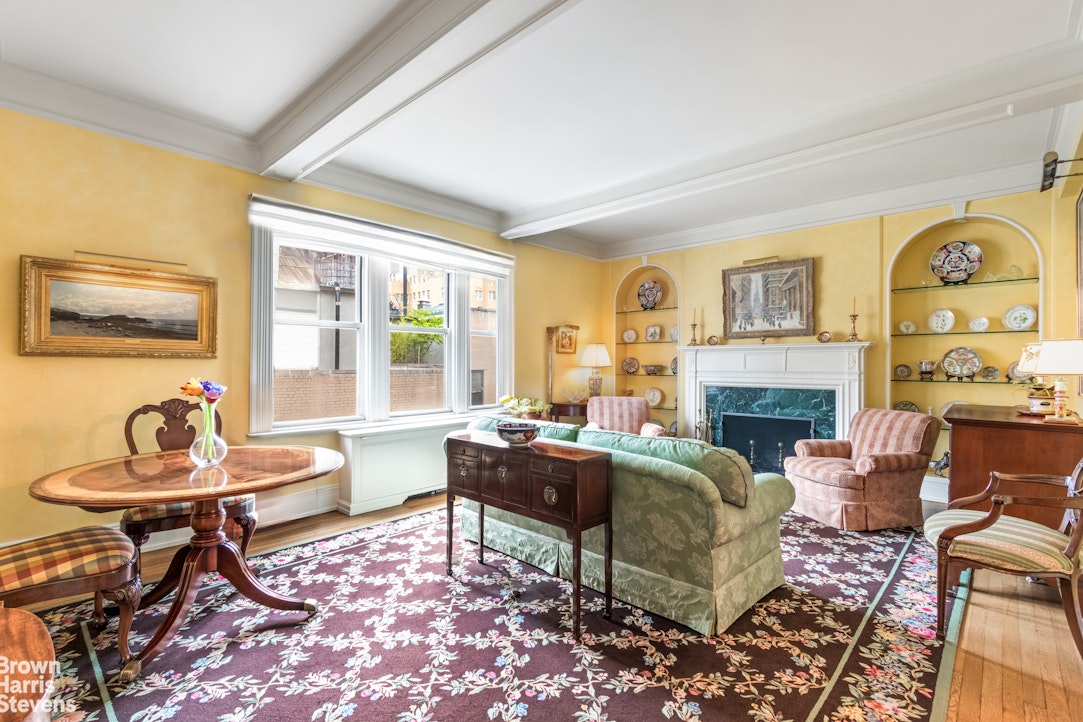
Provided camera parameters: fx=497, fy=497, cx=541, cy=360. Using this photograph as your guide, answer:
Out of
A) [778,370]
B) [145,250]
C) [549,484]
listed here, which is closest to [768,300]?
[778,370]

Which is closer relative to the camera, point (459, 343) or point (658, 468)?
point (658, 468)

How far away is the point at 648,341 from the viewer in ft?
21.1

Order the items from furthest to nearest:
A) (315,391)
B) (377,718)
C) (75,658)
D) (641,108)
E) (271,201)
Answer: (315,391) → (271,201) → (641,108) → (75,658) → (377,718)

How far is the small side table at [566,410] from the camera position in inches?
229

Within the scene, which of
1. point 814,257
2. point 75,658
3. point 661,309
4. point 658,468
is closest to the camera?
point 75,658

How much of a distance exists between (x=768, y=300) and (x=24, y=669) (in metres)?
5.65

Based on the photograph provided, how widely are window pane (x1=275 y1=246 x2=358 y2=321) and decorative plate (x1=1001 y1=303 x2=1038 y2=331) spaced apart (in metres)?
5.57

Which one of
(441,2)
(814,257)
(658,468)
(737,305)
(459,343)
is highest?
(441,2)

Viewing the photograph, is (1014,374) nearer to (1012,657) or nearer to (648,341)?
(1012,657)

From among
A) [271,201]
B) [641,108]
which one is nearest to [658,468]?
[641,108]

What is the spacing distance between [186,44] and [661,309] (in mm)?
5149

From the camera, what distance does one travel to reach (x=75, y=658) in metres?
2.10

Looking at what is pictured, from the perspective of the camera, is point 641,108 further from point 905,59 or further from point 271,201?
point 271,201

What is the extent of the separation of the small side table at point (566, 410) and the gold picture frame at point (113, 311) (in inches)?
136
